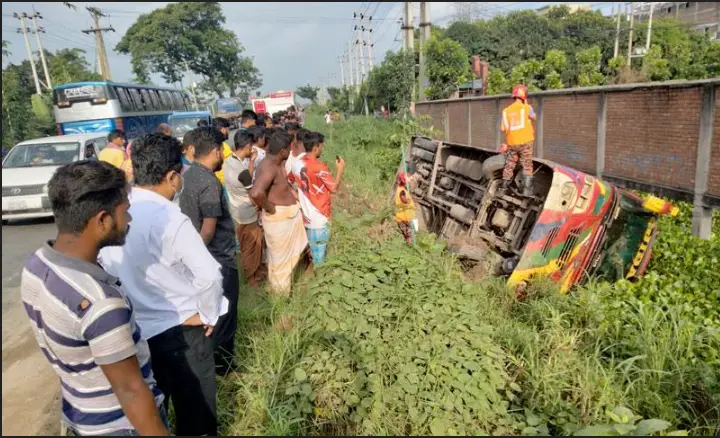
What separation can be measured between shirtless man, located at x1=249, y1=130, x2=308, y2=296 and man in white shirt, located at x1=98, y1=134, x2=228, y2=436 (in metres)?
2.02

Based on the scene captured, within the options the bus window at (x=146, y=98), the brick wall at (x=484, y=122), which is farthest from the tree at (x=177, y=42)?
the brick wall at (x=484, y=122)

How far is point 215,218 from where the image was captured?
3365 millimetres

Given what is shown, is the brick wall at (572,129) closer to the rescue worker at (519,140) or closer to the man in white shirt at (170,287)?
the rescue worker at (519,140)

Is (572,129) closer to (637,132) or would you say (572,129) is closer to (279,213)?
(637,132)

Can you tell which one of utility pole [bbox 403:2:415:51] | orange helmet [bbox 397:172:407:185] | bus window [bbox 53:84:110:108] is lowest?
orange helmet [bbox 397:172:407:185]

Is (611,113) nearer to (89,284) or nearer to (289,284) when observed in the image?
(289,284)

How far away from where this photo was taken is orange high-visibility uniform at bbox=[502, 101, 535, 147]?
6168 millimetres

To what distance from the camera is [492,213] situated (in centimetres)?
545

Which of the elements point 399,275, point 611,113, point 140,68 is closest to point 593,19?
point 140,68

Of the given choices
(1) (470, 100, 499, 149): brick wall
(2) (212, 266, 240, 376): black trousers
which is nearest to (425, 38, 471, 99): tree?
(1) (470, 100, 499, 149): brick wall

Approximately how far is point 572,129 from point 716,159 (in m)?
3.34

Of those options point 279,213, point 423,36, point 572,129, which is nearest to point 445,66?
point 423,36

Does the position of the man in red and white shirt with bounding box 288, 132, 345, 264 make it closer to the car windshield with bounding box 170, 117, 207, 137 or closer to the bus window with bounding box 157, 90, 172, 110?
the car windshield with bounding box 170, 117, 207, 137

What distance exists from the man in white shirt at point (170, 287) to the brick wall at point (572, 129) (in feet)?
27.5
